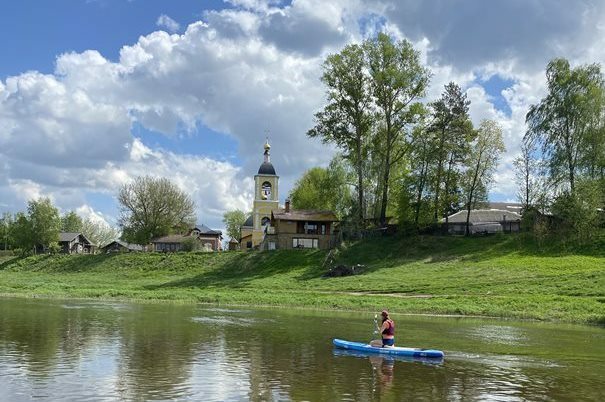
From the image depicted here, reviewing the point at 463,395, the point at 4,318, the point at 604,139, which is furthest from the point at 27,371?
the point at 604,139

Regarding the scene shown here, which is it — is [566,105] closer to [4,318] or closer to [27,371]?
[4,318]

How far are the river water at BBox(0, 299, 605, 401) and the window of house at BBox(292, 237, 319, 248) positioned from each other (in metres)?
53.5

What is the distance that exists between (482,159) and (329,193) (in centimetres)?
3795

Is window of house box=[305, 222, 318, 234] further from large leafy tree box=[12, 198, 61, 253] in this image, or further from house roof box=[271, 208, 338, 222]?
large leafy tree box=[12, 198, 61, 253]

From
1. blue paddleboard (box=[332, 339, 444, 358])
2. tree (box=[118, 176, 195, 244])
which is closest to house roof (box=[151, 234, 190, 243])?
tree (box=[118, 176, 195, 244])

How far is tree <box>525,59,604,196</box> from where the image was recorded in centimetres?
7844

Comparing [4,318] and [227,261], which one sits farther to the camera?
[227,261]

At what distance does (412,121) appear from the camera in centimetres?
8381

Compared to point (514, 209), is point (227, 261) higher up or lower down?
lower down

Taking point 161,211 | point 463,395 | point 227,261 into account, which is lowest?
point 463,395

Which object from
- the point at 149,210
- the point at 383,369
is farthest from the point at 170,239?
the point at 383,369

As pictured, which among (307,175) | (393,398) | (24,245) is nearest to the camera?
(393,398)

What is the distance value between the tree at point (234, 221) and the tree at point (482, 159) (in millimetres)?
107527

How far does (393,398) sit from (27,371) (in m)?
Answer: 12.5
